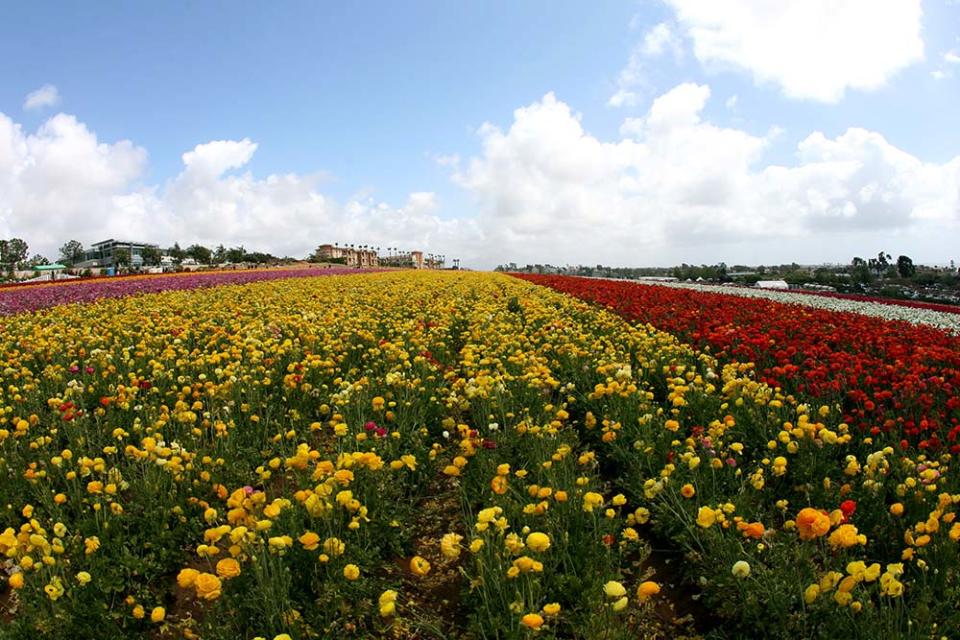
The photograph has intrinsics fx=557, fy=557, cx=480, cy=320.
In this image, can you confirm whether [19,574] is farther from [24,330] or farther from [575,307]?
[575,307]

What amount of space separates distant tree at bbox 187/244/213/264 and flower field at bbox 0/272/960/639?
10903 cm

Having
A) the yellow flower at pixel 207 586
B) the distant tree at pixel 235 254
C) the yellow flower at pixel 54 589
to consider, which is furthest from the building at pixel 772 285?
the distant tree at pixel 235 254

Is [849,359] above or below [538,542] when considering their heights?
above

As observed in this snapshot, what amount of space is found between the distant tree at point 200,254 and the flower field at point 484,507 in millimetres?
109031

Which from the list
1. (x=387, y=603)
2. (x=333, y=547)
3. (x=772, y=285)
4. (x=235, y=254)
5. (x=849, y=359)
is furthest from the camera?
(x=235, y=254)

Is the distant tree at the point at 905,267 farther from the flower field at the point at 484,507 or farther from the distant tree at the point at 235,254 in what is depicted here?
the distant tree at the point at 235,254

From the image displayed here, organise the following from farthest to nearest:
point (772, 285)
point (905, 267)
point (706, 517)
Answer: point (905, 267) → point (772, 285) → point (706, 517)

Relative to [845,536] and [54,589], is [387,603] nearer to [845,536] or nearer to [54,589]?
[54,589]

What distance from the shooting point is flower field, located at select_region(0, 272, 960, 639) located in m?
2.37

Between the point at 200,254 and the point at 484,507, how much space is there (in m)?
118

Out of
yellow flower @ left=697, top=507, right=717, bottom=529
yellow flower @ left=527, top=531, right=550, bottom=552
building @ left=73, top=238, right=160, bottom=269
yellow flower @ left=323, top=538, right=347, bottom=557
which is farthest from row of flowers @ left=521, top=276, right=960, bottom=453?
building @ left=73, top=238, right=160, bottom=269

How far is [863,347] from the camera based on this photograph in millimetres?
6461

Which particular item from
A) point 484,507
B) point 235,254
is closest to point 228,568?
point 484,507

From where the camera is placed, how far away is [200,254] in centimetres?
10725
